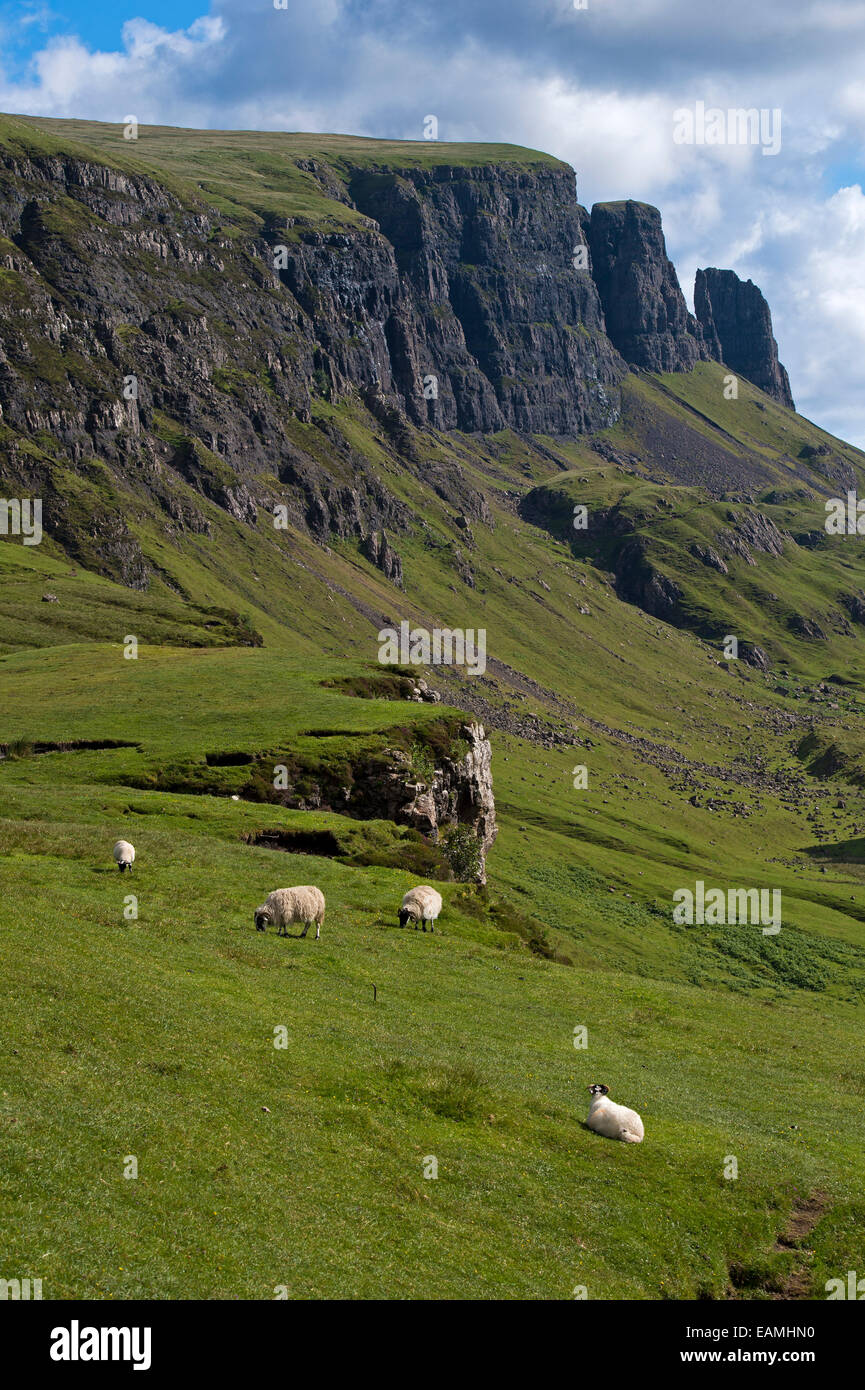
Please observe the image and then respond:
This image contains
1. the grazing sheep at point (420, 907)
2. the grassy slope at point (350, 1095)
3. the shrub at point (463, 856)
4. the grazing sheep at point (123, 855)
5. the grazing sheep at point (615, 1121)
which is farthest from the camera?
the shrub at point (463, 856)

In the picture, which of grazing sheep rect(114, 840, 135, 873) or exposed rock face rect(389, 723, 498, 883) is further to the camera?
exposed rock face rect(389, 723, 498, 883)

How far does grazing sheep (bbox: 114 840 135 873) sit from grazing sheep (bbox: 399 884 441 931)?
13.2 meters

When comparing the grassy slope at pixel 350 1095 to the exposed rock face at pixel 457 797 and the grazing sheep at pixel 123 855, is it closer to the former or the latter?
the grazing sheep at pixel 123 855

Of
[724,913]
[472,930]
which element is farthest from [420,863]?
[724,913]

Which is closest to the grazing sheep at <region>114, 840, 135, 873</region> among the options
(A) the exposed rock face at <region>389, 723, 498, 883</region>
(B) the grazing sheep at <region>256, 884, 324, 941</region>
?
(B) the grazing sheep at <region>256, 884, 324, 941</region>

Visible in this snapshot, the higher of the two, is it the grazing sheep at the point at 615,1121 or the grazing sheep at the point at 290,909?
the grazing sheep at the point at 290,909

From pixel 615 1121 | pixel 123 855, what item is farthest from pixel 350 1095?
pixel 123 855

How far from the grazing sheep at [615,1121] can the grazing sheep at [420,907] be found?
21083 mm

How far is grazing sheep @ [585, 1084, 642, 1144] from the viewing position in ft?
86.7

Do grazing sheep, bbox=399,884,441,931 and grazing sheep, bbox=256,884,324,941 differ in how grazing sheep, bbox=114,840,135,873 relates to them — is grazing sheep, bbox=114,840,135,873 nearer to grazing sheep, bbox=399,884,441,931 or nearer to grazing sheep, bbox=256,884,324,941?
grazing sheep, bbox=256,884,324,941

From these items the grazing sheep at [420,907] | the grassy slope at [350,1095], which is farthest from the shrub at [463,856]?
the grazing sheep at [420,907]

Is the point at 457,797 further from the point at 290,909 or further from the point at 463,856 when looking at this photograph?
the point at 290,909

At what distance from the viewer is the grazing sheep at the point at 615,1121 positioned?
26438mm
